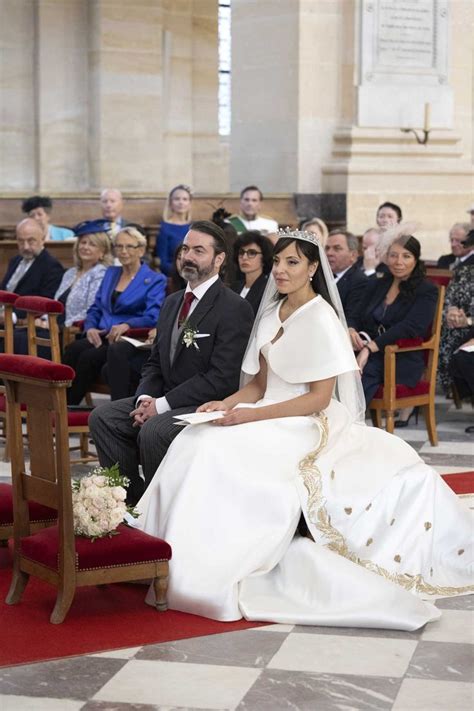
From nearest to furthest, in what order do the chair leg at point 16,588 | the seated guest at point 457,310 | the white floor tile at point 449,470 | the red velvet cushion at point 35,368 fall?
the red velvet cushion at point 35,368, the chair leg at point 16,588, the white floor tile at point 449,470, the seated guest at point 457,310

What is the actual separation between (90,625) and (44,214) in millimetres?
6864

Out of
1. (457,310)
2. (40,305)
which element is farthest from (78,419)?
(457,310)

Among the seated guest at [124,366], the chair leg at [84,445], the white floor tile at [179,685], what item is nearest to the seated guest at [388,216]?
the seated guest at [124,366]

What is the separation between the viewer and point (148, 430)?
5641 mm

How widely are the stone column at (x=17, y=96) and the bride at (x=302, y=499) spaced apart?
10.3 metres

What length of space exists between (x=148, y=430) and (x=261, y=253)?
7.91ft

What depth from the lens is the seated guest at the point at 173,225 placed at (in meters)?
11.2

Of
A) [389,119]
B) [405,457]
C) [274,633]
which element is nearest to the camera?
[274,633]

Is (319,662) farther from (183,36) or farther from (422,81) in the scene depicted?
(183,36)

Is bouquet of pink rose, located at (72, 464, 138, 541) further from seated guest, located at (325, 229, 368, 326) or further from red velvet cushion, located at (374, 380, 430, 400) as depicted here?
seated guest, located at (325, 229, 368, 326)

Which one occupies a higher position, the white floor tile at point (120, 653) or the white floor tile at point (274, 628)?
the white floor tile at point (120, 653)

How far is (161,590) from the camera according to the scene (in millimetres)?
4762

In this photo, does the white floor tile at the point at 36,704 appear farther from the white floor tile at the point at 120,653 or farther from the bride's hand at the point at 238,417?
the bride's hand at the point at 238,417

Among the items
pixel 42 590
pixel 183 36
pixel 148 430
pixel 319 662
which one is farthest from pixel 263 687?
pixel 183 36
